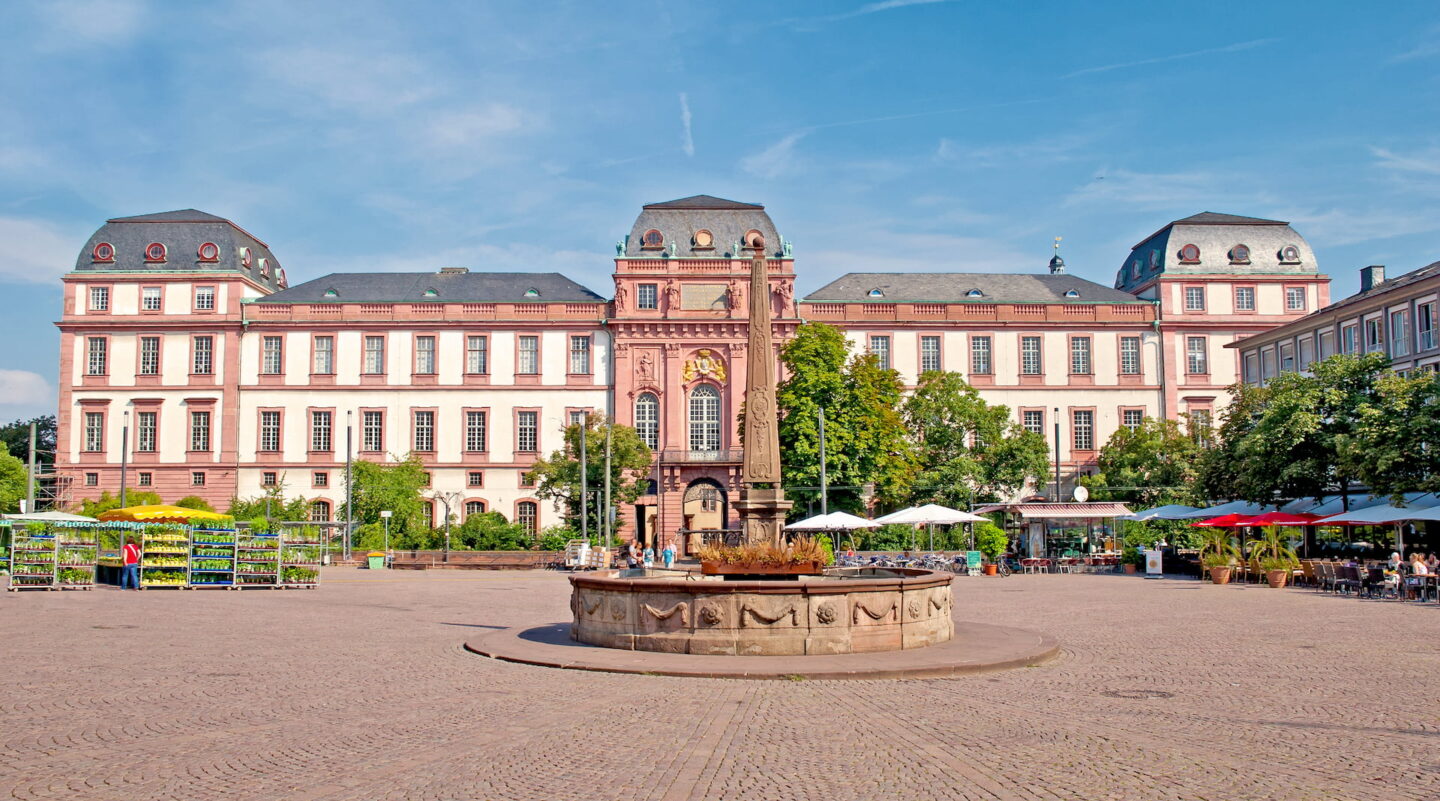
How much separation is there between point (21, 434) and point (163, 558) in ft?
231

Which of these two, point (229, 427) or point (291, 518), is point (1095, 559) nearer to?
point (291, 518)

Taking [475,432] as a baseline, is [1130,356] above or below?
above

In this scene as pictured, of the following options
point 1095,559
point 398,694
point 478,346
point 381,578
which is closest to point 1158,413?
point 1095,559

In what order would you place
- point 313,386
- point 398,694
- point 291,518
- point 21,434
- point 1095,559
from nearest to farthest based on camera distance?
point 398,694
point 1095,559
point 291,518
point 313,386
point 21,434

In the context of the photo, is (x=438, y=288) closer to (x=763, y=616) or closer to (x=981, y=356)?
(x=981, y=356)

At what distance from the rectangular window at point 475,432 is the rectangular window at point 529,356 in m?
3.28

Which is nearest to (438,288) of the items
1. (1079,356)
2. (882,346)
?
(882,346)

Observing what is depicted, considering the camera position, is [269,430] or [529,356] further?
[529,356]

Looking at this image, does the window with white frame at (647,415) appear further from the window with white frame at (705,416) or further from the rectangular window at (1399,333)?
the rectangular window at (1399,333)

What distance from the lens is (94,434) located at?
6366 cm

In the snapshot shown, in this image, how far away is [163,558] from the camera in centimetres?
3066

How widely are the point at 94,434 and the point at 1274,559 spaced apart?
58139 millimetres

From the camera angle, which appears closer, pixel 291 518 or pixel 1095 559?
pixel 1095 559

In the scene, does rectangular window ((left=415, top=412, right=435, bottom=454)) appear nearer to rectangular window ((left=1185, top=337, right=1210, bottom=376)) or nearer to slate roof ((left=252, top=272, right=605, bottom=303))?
slate roof ((left=252, top=272, right=605, bottom=303))
